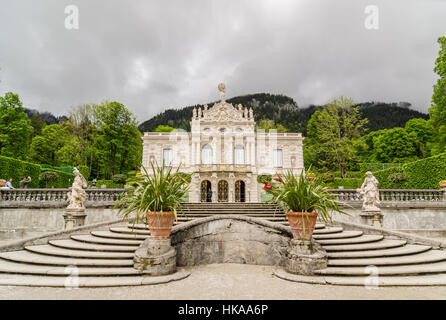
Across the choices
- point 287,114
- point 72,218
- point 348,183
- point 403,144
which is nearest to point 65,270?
point 72,218

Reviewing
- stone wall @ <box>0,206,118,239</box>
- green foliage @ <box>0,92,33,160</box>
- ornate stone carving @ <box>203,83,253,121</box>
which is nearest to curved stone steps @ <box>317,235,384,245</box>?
stone wall @ <box>0,206,118,239</box>

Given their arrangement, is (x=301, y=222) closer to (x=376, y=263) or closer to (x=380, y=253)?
(x=376, y=263)

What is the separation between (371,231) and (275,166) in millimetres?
24055

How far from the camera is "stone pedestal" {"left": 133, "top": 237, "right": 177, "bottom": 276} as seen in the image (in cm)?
505

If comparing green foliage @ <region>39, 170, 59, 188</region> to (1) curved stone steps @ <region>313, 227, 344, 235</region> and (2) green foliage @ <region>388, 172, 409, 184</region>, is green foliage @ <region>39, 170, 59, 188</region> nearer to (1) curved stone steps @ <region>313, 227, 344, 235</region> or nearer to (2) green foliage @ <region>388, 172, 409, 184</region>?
(1) curved stone steps @ <region>313, 227, 344, 235</region>

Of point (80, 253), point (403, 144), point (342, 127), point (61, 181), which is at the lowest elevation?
point (80, 253)

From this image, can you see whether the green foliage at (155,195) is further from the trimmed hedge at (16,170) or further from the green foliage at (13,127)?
the green foliage at (13,127)

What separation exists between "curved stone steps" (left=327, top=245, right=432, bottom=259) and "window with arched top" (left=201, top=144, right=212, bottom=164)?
25306mm

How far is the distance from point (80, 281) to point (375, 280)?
229 inches

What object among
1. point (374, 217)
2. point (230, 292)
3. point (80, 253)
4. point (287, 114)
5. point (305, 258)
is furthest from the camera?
point (287, 114)

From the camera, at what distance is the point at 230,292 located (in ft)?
13.9

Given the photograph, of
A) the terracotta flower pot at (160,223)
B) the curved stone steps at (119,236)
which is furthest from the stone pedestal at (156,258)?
the curved stone steps at (119,236)
